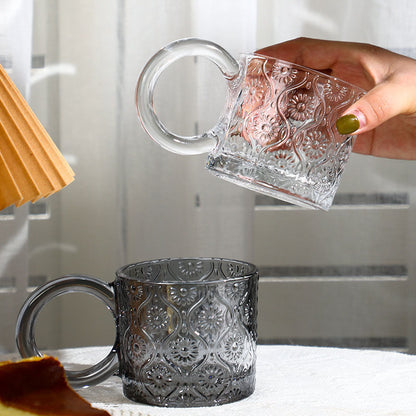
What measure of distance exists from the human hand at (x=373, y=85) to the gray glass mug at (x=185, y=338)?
0.59 feet

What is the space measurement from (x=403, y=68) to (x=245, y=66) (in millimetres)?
238

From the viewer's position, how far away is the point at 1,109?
47 cm

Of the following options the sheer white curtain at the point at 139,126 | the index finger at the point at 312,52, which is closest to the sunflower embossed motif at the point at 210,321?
the index finger at the point at 312,52

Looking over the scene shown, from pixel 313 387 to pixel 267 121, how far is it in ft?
0.82

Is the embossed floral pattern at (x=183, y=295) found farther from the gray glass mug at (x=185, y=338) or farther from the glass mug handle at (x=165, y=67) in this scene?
the glass mug handle at (x=165, y=67)

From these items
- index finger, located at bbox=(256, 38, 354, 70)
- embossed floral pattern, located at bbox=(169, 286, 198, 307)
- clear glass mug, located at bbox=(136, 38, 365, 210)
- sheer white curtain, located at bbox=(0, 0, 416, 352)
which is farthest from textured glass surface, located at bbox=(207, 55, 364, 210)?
sheer white curtain, located at bbox=(0, 0, 416, 352)

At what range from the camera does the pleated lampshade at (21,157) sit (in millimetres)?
465

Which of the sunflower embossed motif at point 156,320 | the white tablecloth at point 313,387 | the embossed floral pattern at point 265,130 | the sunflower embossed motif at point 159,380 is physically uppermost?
the embossed floral pattern at point 265,130

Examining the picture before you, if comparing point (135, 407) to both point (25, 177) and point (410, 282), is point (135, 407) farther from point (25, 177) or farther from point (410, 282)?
point (410, 282)

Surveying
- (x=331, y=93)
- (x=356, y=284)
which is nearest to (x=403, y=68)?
(x=331, y=93)

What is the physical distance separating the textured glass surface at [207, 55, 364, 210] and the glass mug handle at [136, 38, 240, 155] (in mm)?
12

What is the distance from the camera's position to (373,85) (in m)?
0.74

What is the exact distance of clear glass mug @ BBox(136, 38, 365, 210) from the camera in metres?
0.56

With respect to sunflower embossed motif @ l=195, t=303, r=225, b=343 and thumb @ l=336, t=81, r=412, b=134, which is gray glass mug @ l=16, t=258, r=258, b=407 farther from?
thumb @ l=336, t=81, r=412, b=134
